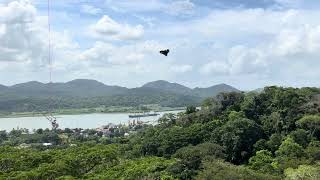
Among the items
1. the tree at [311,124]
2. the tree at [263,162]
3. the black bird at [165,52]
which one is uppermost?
the black bird at [165,52]

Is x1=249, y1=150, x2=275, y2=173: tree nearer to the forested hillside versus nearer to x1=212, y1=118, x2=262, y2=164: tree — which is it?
the forested hillside

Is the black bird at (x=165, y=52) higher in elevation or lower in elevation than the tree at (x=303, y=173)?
higher

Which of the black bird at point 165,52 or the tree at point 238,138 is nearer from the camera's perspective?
the black bird at point 165,52

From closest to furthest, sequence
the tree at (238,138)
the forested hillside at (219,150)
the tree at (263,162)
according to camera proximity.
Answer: the forested hillside at (219,150) < the tree at (263,162) < the tree at (238,138)

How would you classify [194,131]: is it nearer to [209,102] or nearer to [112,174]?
[209,102]

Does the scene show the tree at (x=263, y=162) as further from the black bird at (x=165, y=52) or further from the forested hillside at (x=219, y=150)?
the black bird at (x=165, y=52)

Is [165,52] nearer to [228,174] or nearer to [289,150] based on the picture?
[228,174]

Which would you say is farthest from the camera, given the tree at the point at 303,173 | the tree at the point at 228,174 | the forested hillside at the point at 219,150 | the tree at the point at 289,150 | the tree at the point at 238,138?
the tree at the point at 238,138

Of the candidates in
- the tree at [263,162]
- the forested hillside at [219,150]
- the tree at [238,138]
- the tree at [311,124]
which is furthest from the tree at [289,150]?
the tree at [311,124]
